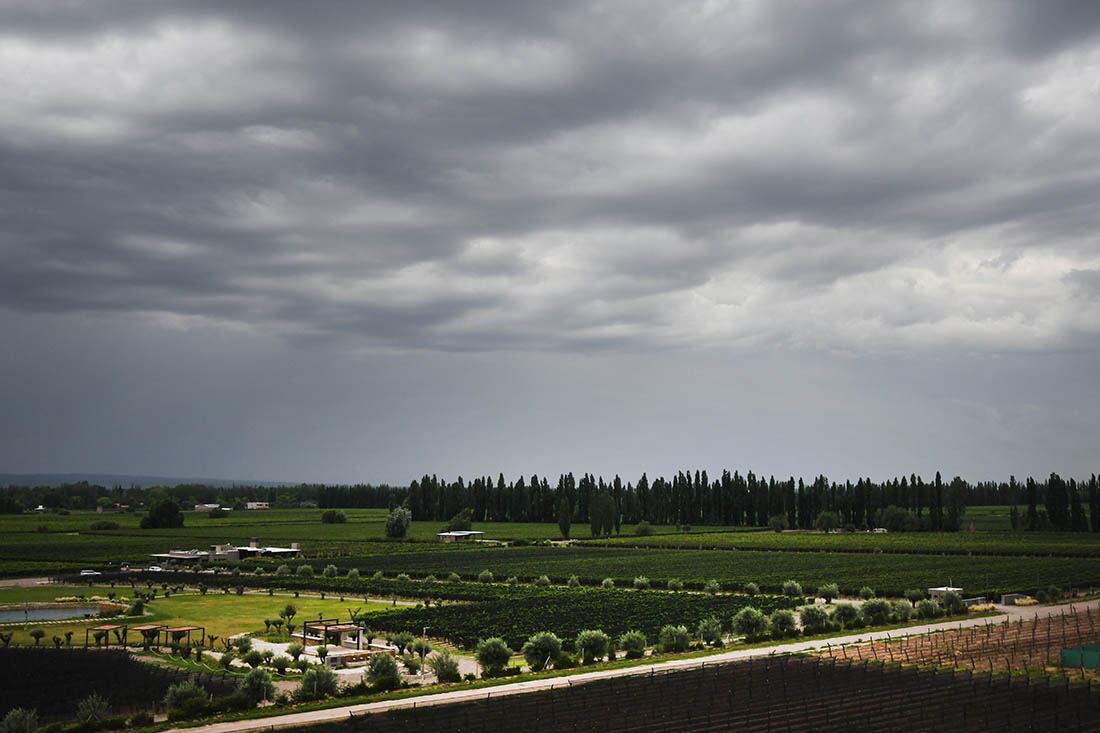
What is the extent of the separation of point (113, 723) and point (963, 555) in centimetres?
10891

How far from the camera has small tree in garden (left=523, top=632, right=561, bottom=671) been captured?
47.8m

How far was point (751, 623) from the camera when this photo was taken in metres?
57.0

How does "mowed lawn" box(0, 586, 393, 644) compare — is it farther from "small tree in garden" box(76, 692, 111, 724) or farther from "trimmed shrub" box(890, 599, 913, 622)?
"trimmed shrub" box(890, 599, 913, 622)

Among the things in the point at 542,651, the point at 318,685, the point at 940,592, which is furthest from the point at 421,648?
the point at 940,592

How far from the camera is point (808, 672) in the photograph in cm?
4103

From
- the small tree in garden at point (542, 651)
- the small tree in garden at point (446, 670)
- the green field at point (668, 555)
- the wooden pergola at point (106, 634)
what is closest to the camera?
the small tree in garden at point (446, 670)

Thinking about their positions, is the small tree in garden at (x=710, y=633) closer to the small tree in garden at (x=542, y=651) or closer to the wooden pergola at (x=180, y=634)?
the small tree in garden at (x=542, y=651)

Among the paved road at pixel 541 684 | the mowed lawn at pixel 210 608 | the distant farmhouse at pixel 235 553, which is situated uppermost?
the paved road at pixel 541 684

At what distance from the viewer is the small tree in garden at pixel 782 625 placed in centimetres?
5684

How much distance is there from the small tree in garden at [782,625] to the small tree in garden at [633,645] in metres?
9.78

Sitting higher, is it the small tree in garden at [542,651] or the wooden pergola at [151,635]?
the small tree in garden at [542,651]

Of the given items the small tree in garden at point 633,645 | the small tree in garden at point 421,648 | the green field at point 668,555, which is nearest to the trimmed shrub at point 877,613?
the small tree in garden at point 633,645

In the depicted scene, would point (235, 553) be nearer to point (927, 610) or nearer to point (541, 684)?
point (927, 610)

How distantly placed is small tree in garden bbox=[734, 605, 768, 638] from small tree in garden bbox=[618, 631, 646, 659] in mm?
8086
